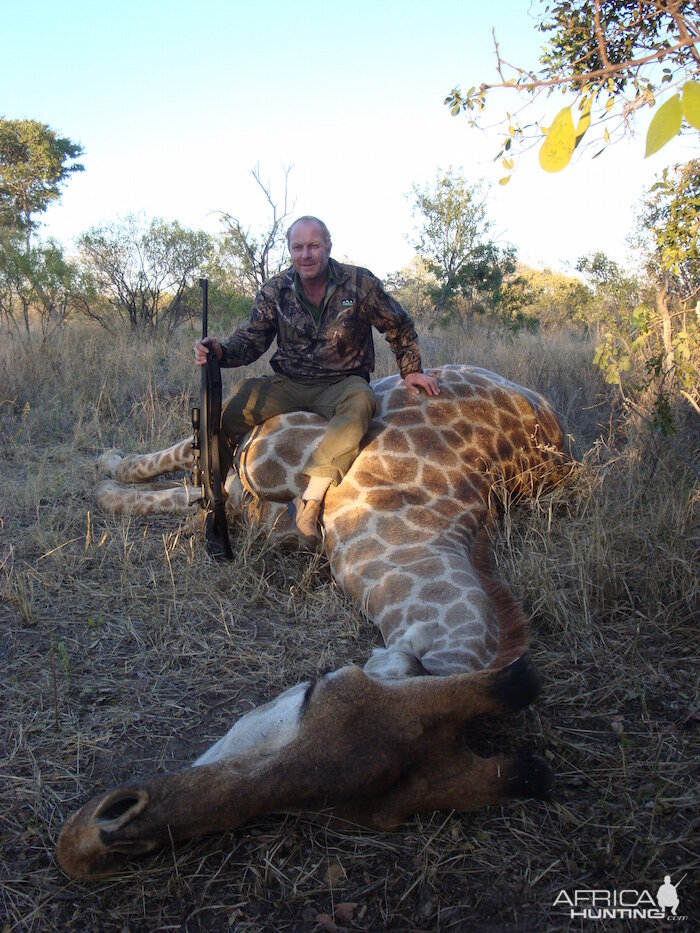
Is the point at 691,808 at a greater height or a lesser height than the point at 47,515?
lesser

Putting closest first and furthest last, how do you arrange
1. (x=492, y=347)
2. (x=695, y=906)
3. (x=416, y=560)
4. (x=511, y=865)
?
(x=695, y=906), (x=511, y=865), (x=416, y=560), (x=492, y=347)

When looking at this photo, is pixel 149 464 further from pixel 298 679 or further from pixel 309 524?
pixel 298 679

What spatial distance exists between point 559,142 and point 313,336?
3.27 m

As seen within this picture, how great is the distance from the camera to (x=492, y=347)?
27.3 feet

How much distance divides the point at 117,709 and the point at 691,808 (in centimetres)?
187

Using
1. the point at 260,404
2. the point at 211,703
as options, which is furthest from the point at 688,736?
the point at 260,404

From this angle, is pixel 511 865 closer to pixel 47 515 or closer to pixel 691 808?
pixel 691 808

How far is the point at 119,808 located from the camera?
1.81 m

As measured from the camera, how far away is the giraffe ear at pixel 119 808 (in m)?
1.77

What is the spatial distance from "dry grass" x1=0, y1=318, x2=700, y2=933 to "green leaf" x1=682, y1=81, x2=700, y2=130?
1725mm

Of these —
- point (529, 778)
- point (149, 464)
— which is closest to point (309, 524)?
point (149, 464)

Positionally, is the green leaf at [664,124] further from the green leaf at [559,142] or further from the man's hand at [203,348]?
the man's hand at [203,348]

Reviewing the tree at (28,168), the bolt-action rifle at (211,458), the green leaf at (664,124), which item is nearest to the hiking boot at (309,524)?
the bolt-action rifle at (211,458)

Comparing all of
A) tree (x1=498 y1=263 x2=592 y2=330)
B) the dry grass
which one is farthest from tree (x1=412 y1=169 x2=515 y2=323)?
the dry grass
